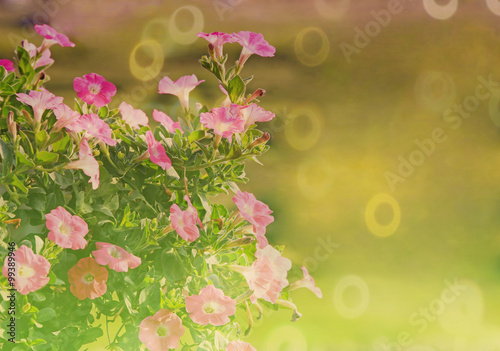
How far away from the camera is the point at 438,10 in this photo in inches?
103

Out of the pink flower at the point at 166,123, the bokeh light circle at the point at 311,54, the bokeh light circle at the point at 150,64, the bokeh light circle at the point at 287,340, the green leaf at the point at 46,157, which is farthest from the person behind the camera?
the bokeh light circle at the point at 311,54

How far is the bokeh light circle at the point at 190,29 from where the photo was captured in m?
2.46

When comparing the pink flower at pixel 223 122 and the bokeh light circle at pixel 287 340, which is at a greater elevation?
the bokeh light circle at pixel 287 340

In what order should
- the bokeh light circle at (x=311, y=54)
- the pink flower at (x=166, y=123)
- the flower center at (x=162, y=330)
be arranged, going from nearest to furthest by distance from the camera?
the flower center at (x=162, y=330), the pink flower at (x=166, y=123), the bokeh light circle at (x=311, y=54)

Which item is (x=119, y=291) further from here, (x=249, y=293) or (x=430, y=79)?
(x=430, y=79)

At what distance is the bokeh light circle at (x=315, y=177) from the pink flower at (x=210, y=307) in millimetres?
1511

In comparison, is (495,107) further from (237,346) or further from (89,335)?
(89,335)

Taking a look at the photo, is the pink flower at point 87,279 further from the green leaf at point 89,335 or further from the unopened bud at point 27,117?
the unopened bud at point 27,117

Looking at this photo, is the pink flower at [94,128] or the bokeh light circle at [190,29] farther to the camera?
the bokeh light circle at [190,29]

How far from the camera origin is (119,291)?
1.04m

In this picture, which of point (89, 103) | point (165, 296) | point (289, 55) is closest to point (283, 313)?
point (289, 55)

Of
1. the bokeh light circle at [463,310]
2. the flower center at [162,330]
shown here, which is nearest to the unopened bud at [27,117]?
the flower center at [162,330]

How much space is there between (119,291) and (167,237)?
138 mm

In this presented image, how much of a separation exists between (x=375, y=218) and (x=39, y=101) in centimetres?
185
